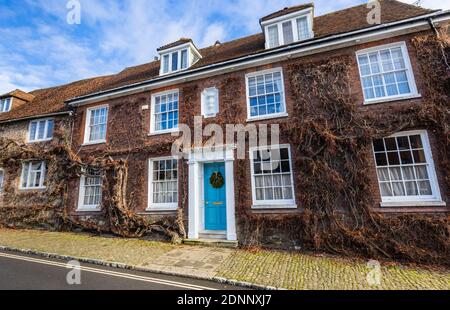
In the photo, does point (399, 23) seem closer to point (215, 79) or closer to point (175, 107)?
point (215, 79)

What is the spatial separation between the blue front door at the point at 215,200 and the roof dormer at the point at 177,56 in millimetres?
5623

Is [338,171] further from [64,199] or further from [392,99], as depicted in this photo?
[64,199]

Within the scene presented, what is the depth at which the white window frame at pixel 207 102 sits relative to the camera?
969cm

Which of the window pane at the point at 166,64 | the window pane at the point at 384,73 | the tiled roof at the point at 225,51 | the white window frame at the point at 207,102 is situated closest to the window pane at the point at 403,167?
the window pane at the point at 384,73

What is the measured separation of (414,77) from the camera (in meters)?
7.37

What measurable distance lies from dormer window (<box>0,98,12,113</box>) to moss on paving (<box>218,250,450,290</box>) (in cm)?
2035

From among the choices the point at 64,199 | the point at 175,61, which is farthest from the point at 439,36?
the point at 64,199

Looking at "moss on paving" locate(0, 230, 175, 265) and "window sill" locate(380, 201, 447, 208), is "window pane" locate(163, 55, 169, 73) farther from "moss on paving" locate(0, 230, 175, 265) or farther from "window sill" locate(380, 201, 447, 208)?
"window sill" locate(380, 201, 447, 208)

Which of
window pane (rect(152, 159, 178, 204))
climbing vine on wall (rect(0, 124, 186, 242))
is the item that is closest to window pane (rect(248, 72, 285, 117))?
window pane (rect(152, 159, 178, 204))

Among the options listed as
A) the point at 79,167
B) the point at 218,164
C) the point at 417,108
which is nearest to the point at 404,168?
the point at 417,108

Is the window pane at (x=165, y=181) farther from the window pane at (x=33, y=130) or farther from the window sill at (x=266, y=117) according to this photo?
the window pane at (x=33, y=130)

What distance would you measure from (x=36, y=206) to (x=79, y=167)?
333cm

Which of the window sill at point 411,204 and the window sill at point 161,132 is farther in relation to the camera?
the window sill at point 161,132
